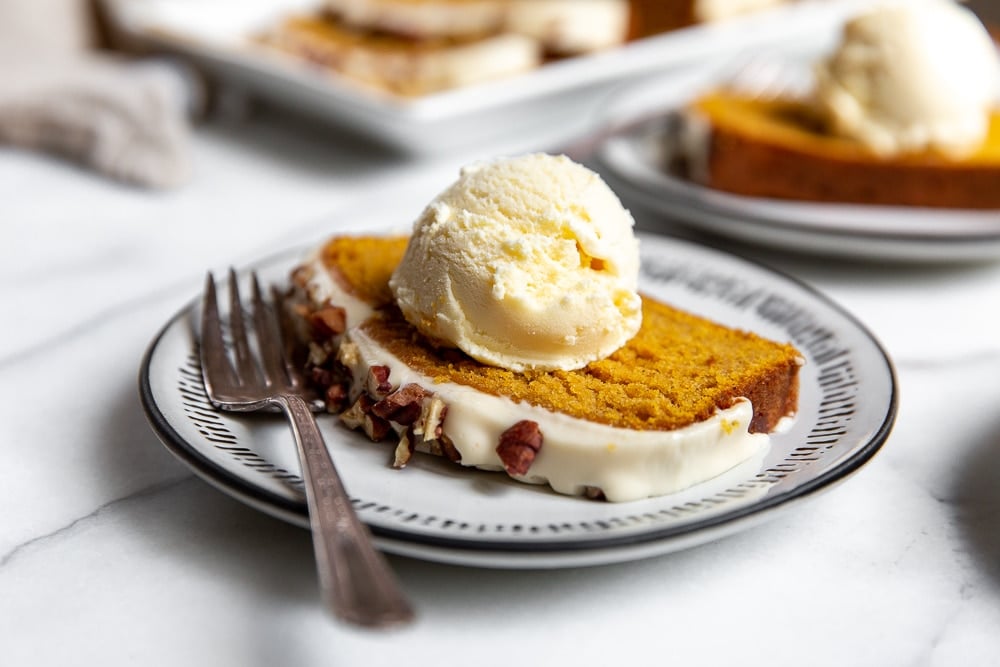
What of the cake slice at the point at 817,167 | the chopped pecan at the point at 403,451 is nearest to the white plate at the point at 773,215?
the cake slice at the point at 817,167

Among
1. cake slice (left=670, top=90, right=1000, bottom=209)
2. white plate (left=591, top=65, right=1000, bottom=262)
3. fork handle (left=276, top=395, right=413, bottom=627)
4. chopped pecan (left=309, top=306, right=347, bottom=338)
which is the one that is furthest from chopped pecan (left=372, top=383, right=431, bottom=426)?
cake slice (left=670, top=90, right=1000, bottom=209)

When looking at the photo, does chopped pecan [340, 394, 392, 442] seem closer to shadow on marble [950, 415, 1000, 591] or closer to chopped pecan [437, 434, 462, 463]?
chopped pecan [437, 434, 462, 463]

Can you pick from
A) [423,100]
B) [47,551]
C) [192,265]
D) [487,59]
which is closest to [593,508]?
[47,551]

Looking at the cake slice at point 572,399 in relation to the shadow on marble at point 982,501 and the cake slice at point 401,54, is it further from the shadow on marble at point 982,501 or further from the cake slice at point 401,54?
the cake slice at point 401,54

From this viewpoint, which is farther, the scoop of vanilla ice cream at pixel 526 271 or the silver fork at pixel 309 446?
the scoop of vanilla ice cream at pixel 526 271

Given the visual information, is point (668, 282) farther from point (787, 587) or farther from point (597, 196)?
point (787, 587)

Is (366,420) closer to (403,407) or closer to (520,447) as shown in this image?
(403,407)

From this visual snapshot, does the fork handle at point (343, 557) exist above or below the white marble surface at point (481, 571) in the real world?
above

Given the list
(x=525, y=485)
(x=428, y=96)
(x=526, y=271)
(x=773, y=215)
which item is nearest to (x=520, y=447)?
(x=525, y=485)
